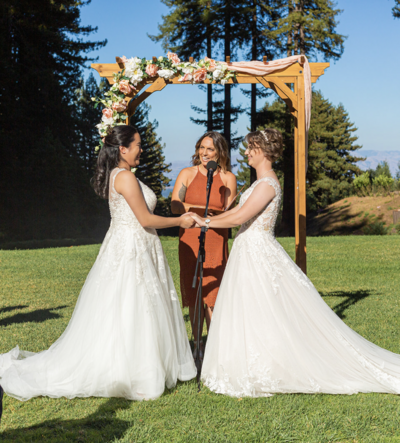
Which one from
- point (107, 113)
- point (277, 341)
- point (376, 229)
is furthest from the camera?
point (376, 229)

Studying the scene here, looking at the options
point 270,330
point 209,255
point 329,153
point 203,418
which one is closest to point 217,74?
point 209,255

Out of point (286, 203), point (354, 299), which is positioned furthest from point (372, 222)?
point (354, 299)

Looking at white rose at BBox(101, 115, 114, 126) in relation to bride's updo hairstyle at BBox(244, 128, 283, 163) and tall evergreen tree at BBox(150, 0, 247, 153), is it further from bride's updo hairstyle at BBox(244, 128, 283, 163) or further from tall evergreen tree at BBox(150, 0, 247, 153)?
tall evergreen tree at BBox(150, 0, 247, 153)

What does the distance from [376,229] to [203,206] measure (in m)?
18.4

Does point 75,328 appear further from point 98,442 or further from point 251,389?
point 251,389

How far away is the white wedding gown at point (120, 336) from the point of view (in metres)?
4.04

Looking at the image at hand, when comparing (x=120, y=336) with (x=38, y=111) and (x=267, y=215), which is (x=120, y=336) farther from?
(x=38, y=111)

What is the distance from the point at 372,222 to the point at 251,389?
2153 centimetres

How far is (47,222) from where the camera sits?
30.3 meters

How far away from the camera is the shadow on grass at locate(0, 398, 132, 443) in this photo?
3.39 m

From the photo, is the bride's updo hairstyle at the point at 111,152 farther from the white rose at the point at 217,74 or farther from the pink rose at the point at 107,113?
the white rose at the point at 217,74

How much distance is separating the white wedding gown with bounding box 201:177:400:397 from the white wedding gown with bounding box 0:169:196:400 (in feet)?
1.41

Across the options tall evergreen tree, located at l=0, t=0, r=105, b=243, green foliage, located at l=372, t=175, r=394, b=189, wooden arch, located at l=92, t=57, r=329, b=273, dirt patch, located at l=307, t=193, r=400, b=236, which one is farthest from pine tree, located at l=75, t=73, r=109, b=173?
wooden arch, located at l=92, t=57, r=329, b=273

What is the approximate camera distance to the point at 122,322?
4109 millimetres
